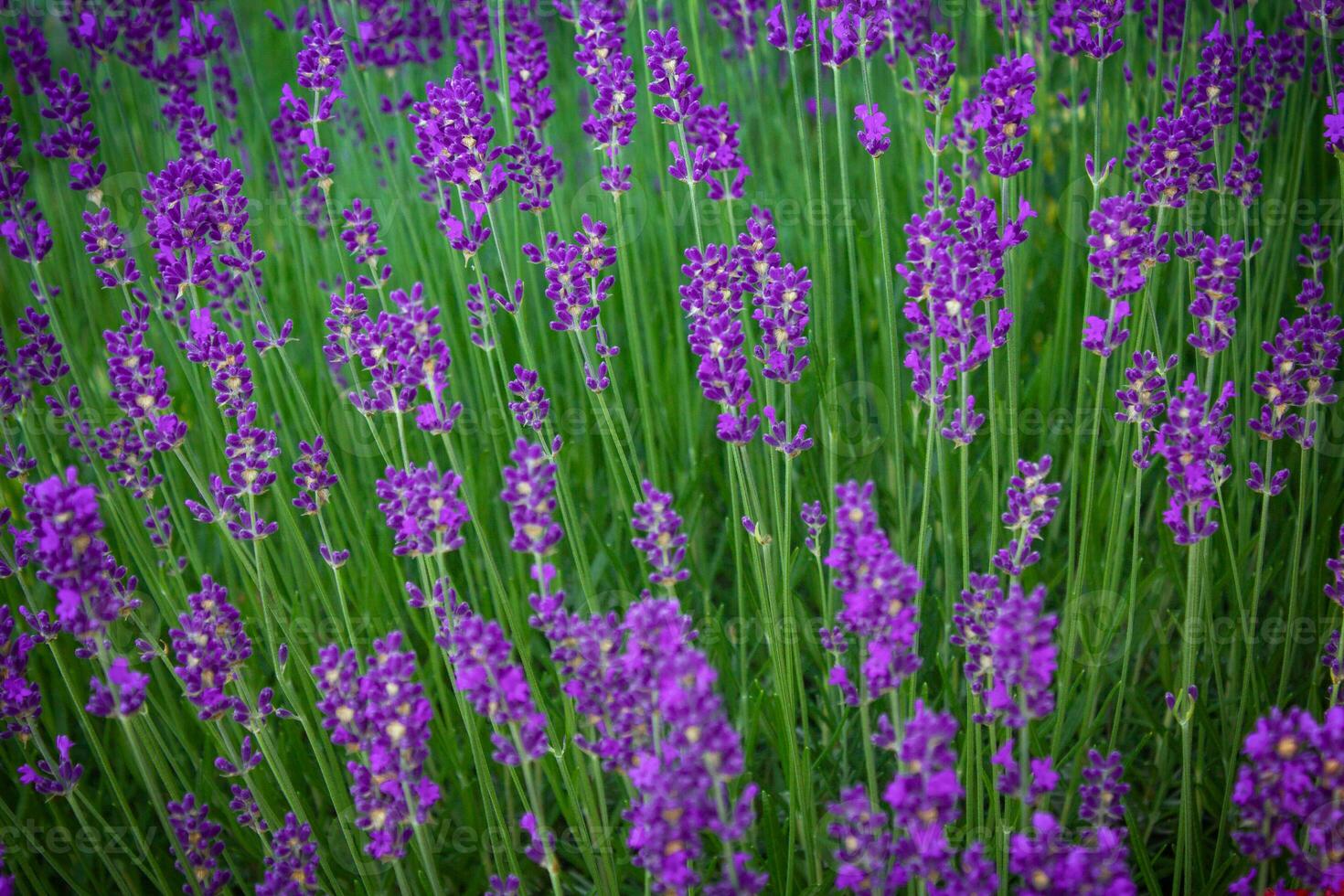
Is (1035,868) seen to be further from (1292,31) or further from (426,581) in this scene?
(1292,31)

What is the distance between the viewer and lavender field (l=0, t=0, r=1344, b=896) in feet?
5.63

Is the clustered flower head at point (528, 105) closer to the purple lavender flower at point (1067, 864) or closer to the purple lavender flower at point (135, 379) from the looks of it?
the purple lavender flower at point (135, 379)

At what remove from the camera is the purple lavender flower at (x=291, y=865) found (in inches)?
73.9

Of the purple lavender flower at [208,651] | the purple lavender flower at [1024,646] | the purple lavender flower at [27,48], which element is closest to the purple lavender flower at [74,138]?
the purple lavender flower at [27,48]

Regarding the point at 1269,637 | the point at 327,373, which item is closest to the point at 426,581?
the point at 327,373

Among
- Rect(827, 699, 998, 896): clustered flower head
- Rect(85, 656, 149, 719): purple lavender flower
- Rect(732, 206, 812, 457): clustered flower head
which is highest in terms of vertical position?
Rect(732, 206, 812, 457): clustered flower head

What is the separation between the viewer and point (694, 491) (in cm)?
291

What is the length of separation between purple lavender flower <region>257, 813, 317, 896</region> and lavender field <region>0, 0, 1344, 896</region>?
20 millimetres

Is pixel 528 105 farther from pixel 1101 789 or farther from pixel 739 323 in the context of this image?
pixel 1101 789

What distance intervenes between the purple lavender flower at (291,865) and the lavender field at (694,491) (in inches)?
0.8

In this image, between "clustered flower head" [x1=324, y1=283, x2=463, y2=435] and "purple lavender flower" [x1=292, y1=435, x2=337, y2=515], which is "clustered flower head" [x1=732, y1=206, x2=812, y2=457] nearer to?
"clustered flower head" [x1=324, y1=283, x2=463, y2=435]

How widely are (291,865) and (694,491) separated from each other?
133 centimetres

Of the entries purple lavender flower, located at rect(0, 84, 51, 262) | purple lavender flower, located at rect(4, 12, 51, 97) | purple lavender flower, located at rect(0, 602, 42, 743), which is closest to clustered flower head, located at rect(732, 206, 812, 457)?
purple lavender flower, located at rect(0, 602, 42, 743)

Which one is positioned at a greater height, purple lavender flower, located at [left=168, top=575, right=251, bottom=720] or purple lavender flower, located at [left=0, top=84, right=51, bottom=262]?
purple lavender flower, located at [left=0, top=84, right=51, bottom=262]
